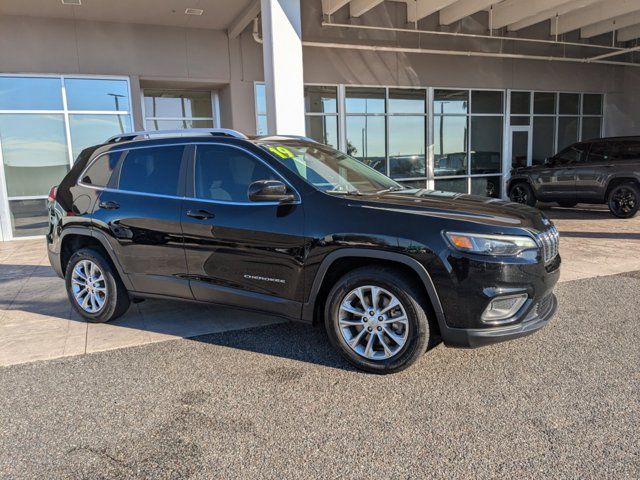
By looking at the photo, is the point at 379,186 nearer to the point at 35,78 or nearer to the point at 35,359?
the point at 35,359

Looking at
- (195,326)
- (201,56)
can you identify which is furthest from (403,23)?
(195,326)

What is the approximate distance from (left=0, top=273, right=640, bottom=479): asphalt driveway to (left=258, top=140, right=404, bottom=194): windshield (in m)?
1.41

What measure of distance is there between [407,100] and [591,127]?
26.8 feet

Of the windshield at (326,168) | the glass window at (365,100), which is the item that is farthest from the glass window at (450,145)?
the windshield at (326,168)

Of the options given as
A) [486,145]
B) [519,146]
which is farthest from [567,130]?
[486,145]

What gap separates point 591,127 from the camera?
17.9 m

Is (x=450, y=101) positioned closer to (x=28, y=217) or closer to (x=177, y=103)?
(x=177, y=103)

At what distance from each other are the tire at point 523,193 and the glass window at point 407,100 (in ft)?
11.6

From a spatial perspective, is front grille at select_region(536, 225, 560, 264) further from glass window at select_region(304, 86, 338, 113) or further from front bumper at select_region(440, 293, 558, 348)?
glass window at select_region(304, 86, 338, 113)

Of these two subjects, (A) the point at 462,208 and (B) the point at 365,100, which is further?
(B) the point at 365,100

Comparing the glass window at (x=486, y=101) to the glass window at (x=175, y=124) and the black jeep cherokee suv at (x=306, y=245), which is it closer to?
the glass window at (x=175, y=124)

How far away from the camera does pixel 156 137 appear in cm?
473

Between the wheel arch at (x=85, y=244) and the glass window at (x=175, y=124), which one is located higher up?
the glass window at (x=175, y=124)

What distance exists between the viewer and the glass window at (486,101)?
15.4 m
